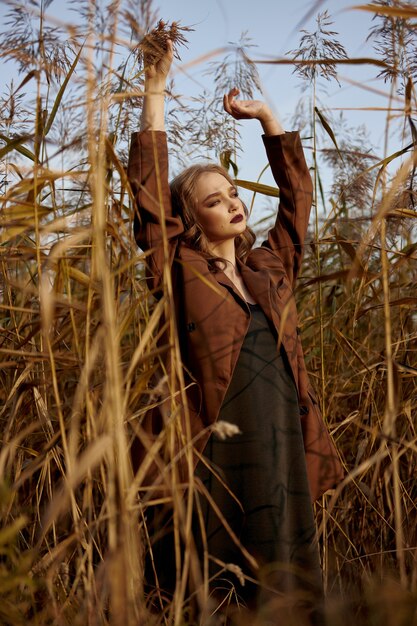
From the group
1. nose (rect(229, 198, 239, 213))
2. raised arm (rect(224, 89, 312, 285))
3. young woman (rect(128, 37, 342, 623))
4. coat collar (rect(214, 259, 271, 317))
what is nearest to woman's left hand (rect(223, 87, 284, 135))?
raised arm (rect(224, 89, 312, 285))

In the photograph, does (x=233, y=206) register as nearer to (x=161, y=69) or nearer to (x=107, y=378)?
(x=161, y=69)

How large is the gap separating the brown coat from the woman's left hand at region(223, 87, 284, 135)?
0.04 meters

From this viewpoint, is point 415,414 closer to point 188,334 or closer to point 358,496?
point 358,496

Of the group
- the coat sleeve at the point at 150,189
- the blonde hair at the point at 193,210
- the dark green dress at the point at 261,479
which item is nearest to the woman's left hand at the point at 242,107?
the blonde hair at the point at 193,210

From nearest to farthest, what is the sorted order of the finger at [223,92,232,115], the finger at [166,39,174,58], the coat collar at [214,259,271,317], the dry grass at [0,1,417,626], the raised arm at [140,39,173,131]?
1. the dry grass at [0,1,417,626]
2. the finger at [166,39,174,58]
3. the raised arm at [140,39,173,131]
4. the coat collar at [214,259,271,317]
5. the finger at [223,92,232,115]

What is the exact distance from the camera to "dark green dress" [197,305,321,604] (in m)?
1.61

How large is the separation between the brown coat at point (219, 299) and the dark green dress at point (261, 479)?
1.9 inches

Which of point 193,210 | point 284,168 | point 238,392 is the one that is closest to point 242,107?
point 284,168

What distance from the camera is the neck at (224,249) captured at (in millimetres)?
1896

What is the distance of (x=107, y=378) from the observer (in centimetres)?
103

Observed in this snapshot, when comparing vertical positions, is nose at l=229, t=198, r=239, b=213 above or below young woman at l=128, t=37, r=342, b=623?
above

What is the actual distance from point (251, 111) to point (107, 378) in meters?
1.11

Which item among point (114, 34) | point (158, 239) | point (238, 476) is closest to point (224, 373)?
point (238, 476)

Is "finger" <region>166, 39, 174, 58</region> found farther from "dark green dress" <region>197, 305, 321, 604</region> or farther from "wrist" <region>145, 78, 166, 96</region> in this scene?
"dark green dress" <region>197, 305, 321, 604</region>
